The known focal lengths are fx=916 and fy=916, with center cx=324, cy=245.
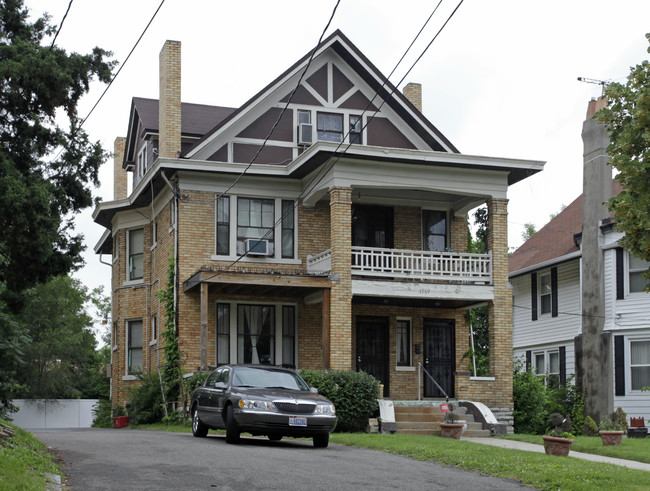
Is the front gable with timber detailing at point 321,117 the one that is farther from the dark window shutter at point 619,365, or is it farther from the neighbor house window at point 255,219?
the dark window shutter at point 619,365

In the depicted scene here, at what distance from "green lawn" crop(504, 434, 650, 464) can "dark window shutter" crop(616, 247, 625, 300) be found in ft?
26.8

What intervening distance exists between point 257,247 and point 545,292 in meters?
13.0

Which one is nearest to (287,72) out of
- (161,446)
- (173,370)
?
(173,370)

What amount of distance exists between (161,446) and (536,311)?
2214cm

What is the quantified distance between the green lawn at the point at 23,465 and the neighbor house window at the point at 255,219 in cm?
1242

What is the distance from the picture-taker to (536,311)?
34.2m

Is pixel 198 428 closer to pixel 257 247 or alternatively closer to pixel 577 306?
pixel 257 247

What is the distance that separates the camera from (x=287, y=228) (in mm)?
26203

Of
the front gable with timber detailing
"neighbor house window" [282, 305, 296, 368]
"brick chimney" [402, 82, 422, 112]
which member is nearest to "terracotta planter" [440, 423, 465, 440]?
"neighbor house window" [282, 305, 296, 368]

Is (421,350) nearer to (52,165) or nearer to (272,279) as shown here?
(272,279)

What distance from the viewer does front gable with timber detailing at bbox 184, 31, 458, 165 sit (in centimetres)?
2605

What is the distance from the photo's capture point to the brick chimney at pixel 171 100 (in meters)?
26.1

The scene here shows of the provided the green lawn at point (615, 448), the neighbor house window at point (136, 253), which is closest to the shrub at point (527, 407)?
the green lawn at point (615, 448)

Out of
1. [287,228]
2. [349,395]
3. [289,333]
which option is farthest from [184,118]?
[349,395]
